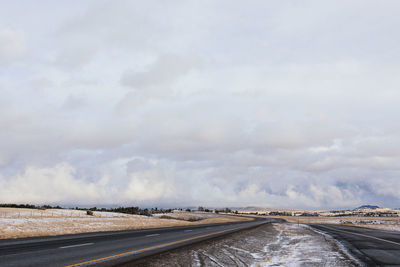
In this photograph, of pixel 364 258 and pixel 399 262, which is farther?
pixel 364 258

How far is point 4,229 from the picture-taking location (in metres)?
23.4

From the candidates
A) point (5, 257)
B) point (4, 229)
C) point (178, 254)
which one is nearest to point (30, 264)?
point (5, 257)

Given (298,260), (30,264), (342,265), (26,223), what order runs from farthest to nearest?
(26,223)
(298,260)
(342,265)
(30,264)

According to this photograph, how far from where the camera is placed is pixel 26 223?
28.2m

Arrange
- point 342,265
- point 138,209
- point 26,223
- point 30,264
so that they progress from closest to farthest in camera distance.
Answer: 1. point 30,264
2. point 342,265
3. point 26,223
4. point 138,209

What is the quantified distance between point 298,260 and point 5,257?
1240 cm

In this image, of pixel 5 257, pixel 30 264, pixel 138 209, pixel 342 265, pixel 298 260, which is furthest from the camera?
pixel 138 209

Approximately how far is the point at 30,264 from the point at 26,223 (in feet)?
67.7

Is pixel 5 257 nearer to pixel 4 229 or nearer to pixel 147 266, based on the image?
pixel 147 266

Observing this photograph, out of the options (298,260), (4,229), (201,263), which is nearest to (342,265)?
(298,260)

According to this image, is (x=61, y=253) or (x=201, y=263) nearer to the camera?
(x=201, y=263)

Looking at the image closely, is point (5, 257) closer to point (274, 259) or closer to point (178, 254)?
point (178, 254)

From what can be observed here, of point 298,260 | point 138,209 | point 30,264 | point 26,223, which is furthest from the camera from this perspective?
point 138,209

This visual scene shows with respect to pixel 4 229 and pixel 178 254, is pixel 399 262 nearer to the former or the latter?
pixel 178 254
